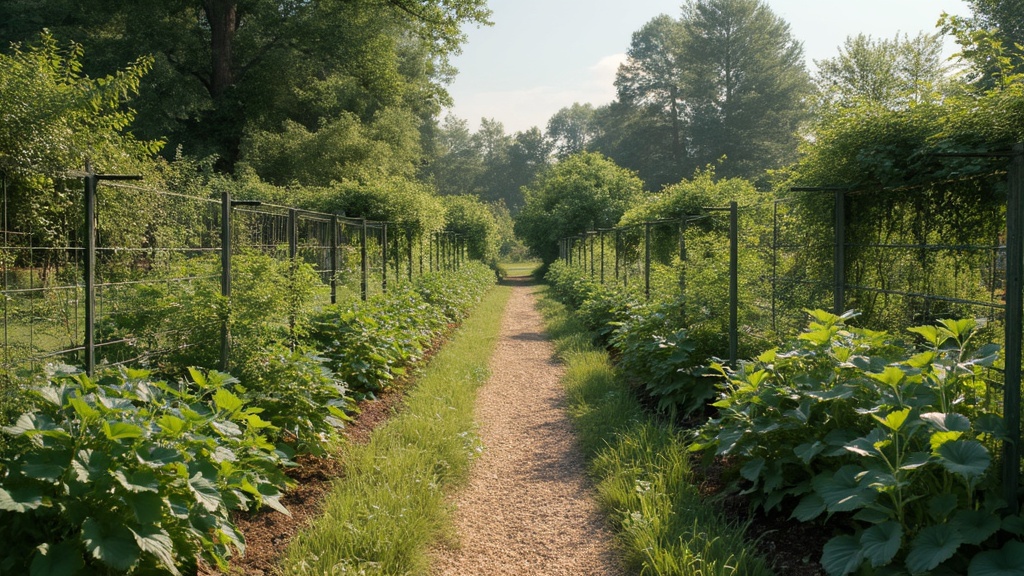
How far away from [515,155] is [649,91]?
103 ft

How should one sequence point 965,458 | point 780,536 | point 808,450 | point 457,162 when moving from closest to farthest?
point 965,458 → point 808,450 → point 780,536 → point 457,162

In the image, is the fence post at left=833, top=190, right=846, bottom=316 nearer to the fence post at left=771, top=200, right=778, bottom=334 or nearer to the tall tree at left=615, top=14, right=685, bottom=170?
the fence post at left=771, top=200, right=778, bottom=334

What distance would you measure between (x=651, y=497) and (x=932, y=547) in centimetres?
174

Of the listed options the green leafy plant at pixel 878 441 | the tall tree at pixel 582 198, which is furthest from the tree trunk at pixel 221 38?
the green leafy plant at pixel 878 441

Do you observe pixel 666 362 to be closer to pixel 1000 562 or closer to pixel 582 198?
pixel 1000 562

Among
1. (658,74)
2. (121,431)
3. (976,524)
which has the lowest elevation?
(976,524)

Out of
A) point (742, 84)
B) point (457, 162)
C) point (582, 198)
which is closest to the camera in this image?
point (582, 198)

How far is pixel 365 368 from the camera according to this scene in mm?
5781

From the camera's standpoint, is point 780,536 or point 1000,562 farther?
point 780,536

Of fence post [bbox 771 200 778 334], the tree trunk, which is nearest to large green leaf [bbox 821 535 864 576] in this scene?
fence post [bbox 771 200 778 334]

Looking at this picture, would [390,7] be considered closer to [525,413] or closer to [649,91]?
[525,413]

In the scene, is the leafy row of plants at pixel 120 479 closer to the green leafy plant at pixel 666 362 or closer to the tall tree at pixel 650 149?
the green leafy plant at pixel 666 362

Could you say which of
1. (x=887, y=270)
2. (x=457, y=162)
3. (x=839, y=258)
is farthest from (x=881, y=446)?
(x=457, y=162)

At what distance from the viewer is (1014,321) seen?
2.63 m
